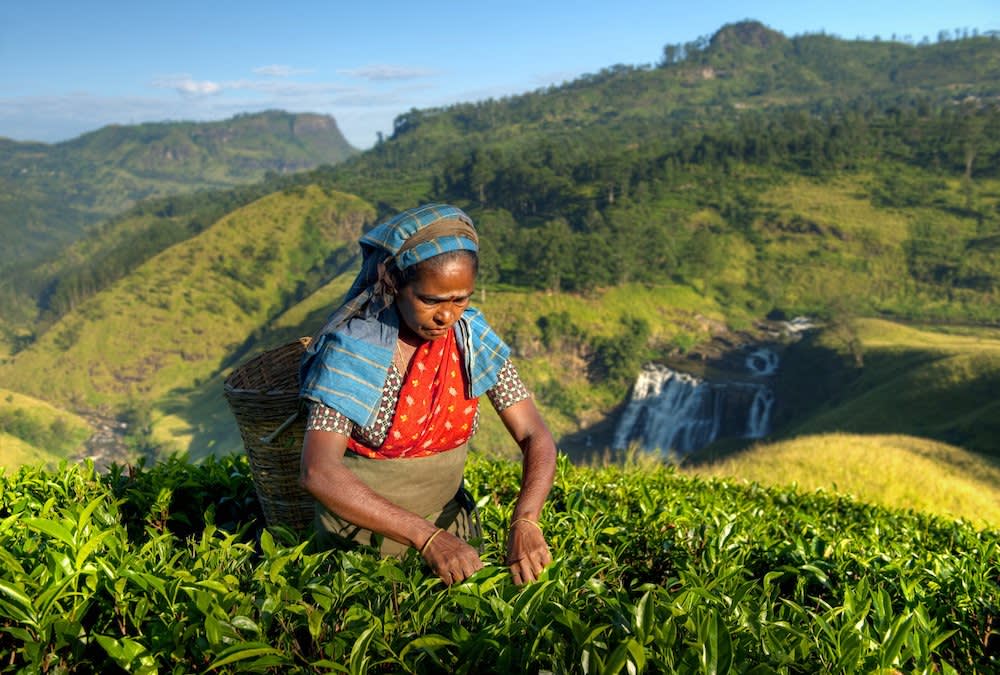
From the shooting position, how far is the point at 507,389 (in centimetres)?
285

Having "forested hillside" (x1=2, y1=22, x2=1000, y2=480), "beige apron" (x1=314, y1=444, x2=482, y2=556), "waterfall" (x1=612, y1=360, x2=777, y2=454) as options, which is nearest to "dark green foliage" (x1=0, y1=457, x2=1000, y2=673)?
"beige apron" (x1=314, y1=444, x2=482, y2=556)

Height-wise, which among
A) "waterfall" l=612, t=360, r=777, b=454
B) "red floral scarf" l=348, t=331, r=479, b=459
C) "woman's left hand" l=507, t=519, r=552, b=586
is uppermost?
"red floral scarf" l=348, t=331, r=479, b=459

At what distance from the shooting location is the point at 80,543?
220 centimetres

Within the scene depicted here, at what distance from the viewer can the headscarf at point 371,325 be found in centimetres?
240

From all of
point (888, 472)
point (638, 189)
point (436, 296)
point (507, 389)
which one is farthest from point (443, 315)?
point (638, 189)

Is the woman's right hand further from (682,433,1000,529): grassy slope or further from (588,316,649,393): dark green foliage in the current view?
(588,316,649,393): dark green foliage

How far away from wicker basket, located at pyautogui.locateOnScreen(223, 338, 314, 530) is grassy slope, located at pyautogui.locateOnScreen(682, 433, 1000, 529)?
490cm

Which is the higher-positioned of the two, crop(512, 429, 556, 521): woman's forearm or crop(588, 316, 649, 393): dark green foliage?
crop(512, 429, 556, 521): woman's forearm

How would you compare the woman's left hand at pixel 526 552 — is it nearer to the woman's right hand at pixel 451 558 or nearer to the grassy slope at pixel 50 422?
the woman's right hand at pixel 451 558

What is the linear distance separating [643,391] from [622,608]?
193ft

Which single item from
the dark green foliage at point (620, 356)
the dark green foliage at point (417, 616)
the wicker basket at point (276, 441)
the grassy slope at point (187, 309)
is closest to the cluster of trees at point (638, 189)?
Result: the dark green foliage at point (620, 356)

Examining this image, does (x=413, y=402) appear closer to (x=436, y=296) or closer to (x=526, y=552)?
(x=436, y=296)

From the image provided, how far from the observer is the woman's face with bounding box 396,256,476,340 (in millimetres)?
2426

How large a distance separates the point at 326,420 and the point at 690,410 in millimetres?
54575
